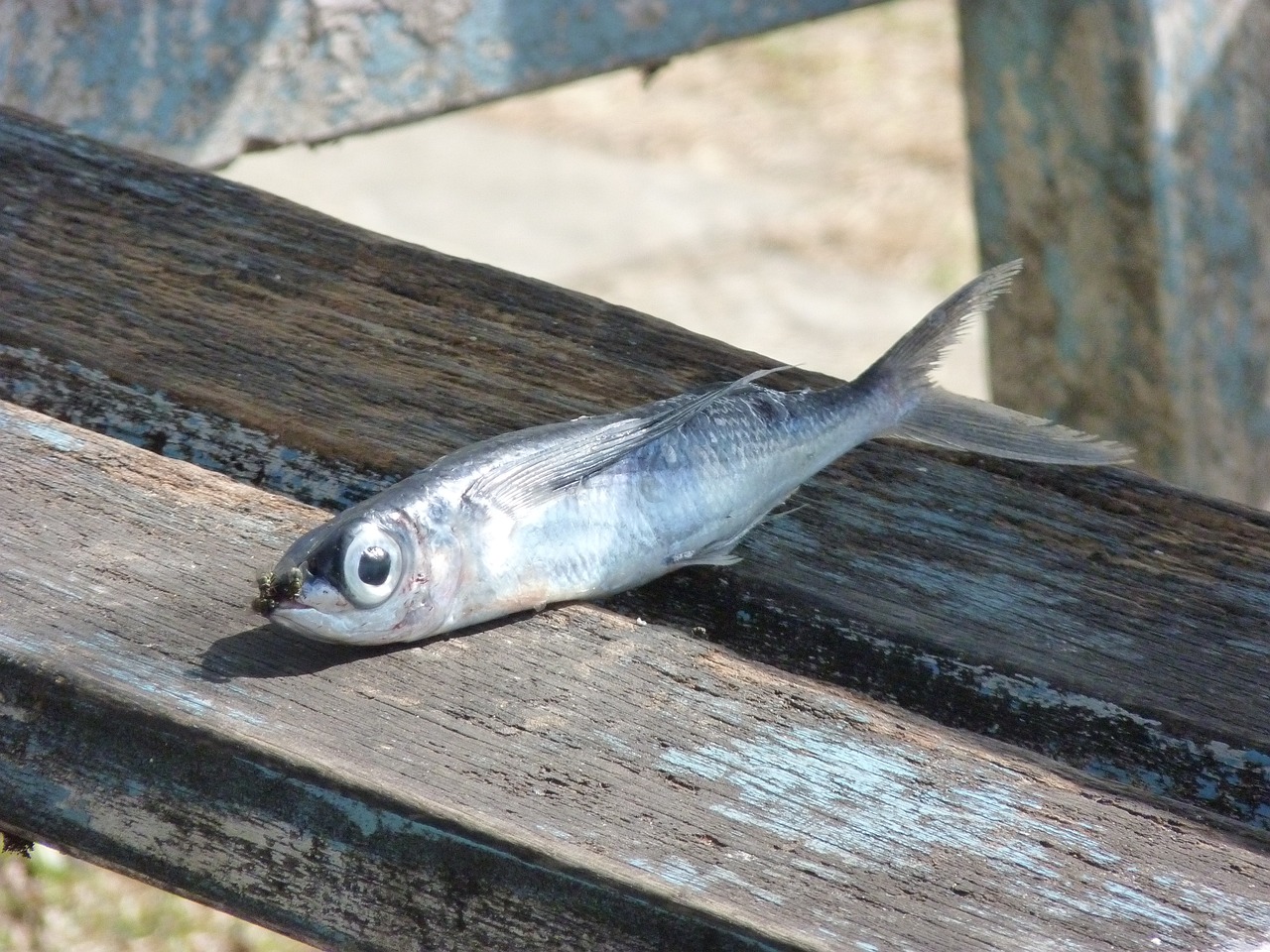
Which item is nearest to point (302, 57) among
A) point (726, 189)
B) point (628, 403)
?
point (628, 403)

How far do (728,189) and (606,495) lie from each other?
4932 millimetres

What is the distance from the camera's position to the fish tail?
1.79 meters

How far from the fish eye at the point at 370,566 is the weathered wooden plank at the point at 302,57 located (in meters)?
1.38

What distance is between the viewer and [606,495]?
64.4 inches

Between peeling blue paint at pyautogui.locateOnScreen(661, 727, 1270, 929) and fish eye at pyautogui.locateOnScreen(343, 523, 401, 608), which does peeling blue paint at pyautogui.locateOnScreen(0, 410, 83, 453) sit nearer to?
fish eye at pyautogui.locateOnScreen(343, 523, 401, 608)

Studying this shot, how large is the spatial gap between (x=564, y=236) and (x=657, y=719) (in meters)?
4.70

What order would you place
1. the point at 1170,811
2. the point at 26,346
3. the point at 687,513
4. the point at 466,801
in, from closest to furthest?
the point at 466,801
the point at 1170,811
the point at 687,513
the point at 26,346

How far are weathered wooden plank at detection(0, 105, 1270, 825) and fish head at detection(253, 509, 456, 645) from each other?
0.72ft

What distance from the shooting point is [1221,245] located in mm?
3172

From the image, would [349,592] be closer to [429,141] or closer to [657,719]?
[657,719]

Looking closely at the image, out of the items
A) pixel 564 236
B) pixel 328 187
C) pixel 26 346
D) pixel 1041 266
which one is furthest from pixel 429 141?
pixel 26 346

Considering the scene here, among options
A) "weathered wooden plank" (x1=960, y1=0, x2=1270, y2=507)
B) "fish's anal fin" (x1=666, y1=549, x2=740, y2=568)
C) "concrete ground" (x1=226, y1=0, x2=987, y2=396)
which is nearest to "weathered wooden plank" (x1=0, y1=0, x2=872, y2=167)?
"weathered wooden plank" (x1=960, y1=0, x2=1270, y2=507)

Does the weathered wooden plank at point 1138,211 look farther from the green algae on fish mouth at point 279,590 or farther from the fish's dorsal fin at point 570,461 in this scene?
the green algae on fish mouth at point 279,590

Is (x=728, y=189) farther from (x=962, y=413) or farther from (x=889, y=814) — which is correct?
(x=889, y=814)
